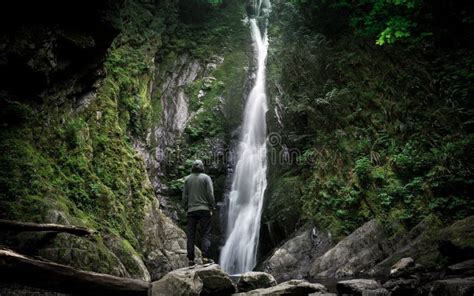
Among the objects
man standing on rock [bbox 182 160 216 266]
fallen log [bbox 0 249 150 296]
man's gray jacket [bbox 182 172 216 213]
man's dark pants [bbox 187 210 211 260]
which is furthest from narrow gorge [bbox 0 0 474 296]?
man's gray jacket [bbox 182 172 216 213]

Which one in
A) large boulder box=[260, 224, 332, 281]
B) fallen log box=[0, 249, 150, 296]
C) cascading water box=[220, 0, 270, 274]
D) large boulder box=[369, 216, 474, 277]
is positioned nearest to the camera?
fallen log box=[0, 249, 150, 296]

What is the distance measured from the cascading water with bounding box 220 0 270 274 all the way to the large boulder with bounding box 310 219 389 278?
3.31 metres

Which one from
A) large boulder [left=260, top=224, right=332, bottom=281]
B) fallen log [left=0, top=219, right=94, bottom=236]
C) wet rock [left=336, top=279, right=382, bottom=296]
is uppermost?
fallen log [left=0, top=219, right=94, bottom=236]

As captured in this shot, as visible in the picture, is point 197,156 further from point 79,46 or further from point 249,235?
point 79,46

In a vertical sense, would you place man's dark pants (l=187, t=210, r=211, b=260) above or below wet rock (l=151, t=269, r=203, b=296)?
above

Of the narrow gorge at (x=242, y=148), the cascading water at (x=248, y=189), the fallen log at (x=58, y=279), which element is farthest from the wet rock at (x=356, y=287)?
the cascading water at (x=248, y=189)

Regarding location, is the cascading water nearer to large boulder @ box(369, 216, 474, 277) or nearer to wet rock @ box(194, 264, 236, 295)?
large boulder @ box(369, 216, 474, 277)

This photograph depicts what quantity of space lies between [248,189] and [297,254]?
4.45 metres

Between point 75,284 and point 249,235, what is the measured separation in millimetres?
10020

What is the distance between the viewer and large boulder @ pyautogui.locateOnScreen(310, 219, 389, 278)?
9760mm

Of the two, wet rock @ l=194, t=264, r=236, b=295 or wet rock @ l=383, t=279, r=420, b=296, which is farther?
wet rock @ l=194, t=264, r=236, b=295

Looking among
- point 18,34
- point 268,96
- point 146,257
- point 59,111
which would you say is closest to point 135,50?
point 268,96

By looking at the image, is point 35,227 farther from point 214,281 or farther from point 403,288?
point 403,288

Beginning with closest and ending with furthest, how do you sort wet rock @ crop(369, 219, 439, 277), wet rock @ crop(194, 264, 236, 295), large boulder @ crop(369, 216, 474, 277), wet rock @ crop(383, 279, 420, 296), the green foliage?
wet rock @ crop(383, 279, 420, 296)
wet rock @ crop(194, 264, 236, 295)
large boulder @ crop(369, 216, 474, 277)
wet rock @ crop(369, 219, 439, 277)
the green foliage
